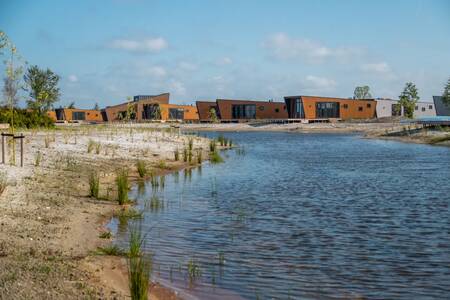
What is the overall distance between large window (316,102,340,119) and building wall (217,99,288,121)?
25.0 feet

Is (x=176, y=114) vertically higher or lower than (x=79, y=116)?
lower

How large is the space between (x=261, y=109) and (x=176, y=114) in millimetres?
23158

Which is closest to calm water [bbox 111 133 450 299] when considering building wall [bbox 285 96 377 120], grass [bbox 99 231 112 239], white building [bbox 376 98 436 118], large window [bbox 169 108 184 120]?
grass [bbox 99 231 112 239]

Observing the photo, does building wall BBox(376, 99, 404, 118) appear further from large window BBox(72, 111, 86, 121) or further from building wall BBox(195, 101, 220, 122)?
large window BBox(72, 111, 86, 121)

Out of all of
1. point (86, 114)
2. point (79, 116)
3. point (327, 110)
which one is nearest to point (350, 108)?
point (327, 110)

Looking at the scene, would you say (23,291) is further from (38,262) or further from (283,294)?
(283,294)

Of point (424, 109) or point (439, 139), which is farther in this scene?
point (424, 109)

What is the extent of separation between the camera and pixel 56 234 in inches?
329

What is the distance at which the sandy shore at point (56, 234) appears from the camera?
568cm

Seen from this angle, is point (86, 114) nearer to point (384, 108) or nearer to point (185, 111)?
point (185, 111)

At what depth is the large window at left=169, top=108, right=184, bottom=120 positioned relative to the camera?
11475cm

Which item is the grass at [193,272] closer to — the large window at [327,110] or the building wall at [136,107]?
the large window at [327,110]

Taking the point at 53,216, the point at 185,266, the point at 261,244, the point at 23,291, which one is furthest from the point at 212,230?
the point at 23,291

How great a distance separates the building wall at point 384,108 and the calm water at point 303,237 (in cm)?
8307
